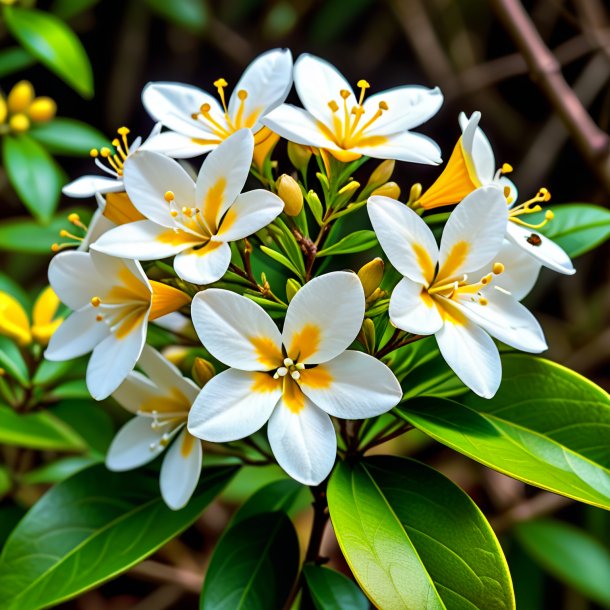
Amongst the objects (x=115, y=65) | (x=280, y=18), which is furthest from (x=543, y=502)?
(x=115, y=65)

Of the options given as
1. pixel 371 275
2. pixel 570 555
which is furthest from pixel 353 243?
pixel 570 555

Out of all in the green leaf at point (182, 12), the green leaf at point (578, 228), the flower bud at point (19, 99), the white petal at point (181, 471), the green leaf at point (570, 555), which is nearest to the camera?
the white petal at point (181, 471)

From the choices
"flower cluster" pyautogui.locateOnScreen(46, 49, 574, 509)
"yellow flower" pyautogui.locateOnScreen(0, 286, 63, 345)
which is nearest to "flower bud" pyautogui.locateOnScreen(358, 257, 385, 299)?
"flower cluster" pyautogui.locateOnScreen(46, 49, 574, 509)

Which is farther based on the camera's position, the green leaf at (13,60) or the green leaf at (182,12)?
the green leaf at (182,12)

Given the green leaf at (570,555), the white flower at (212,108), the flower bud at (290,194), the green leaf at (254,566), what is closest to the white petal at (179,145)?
the white flower at (212,108)

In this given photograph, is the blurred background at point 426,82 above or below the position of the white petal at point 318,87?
below

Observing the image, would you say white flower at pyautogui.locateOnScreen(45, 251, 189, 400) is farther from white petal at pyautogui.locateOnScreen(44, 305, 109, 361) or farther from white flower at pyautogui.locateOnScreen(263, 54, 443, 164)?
white flower at pyautogui.locateOnScreen(263, 54, 443, 164)

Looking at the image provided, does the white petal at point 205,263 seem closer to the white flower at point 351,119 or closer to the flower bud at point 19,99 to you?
the white flower at point 351,119

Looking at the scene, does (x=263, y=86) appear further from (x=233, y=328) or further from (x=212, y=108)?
(x=233, y=328)
